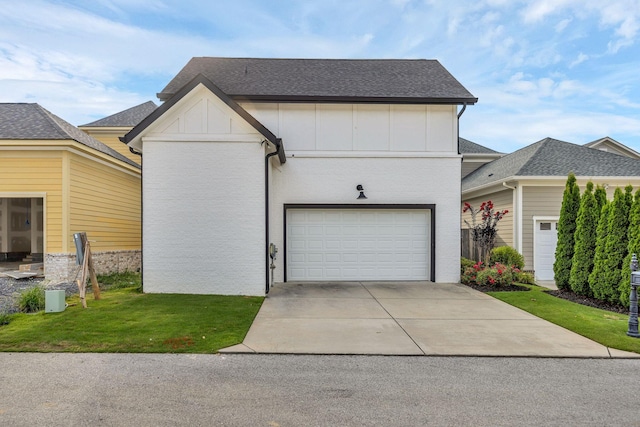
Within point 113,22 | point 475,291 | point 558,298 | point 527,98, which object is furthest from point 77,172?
point 527,98

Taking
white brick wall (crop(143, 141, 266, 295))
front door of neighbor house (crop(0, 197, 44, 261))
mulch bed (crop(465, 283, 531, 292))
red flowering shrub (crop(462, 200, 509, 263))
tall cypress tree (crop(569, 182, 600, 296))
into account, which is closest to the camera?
white brick wall (crop(143, 141, 266, 295))

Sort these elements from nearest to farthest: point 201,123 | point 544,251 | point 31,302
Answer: point 31,302
point 201,123
point 544,251

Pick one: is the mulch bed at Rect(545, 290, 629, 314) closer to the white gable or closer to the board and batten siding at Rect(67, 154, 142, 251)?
the white gable

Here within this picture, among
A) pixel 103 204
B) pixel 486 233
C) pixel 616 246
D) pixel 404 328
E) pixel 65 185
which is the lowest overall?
pixel 404 328

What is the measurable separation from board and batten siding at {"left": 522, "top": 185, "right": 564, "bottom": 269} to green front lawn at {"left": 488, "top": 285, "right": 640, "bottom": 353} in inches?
106

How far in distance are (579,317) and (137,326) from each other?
8041mm

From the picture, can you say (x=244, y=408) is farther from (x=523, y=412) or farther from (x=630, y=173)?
(x=630, y=173)

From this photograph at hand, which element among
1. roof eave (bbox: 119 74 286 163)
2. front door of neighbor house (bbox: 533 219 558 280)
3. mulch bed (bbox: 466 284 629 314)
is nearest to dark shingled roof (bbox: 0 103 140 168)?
roof eave (bbox: 119 74 286 163)

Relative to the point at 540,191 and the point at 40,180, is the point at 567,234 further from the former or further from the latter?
the point at 40,180

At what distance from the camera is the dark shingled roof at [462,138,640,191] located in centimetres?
→ 1251

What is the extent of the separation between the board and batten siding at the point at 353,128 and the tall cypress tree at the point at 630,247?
14.8ft

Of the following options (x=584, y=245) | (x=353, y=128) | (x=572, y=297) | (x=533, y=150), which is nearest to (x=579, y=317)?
(x=572, y=297)

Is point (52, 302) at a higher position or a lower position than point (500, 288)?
higher

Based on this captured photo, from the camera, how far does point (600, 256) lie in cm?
873
